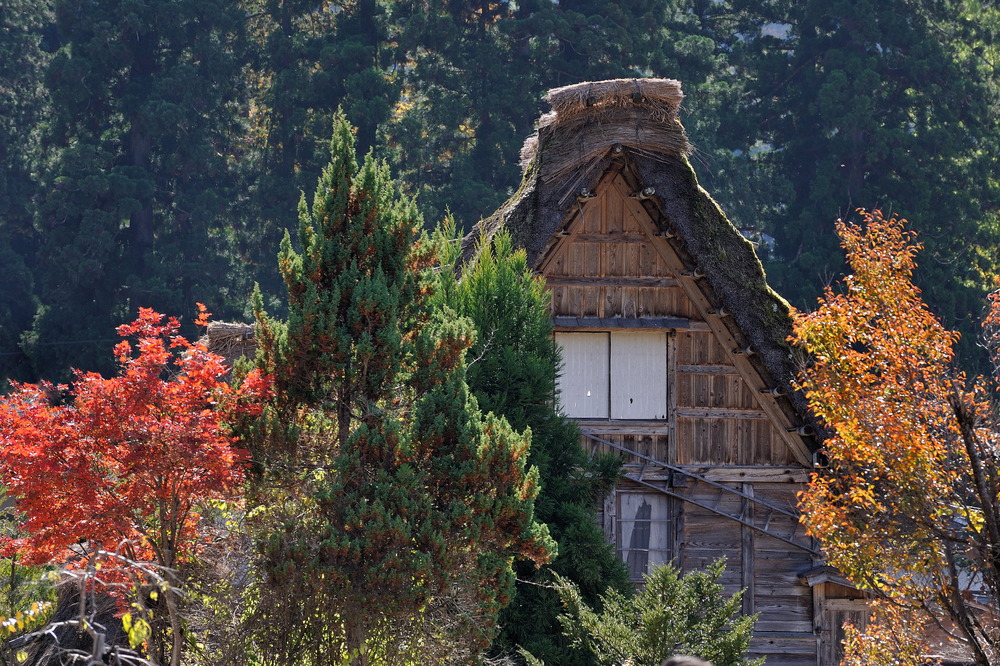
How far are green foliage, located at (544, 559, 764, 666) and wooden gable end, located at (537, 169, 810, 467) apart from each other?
5.29 meters

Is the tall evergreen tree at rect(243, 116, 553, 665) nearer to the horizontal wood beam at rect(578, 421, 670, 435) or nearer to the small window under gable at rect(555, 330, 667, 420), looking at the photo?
the horizontal wood beam at rect(578, 421, 670, 435)

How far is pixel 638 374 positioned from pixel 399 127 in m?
17.4

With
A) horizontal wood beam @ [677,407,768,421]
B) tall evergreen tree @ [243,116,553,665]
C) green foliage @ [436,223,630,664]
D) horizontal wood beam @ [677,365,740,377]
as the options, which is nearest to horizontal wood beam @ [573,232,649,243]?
horizontal wood beam @ [677,365,740,377]

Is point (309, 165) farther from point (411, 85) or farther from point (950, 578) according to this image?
point (950, 578)

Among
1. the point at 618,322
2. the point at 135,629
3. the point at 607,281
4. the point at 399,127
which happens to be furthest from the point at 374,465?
the point at 399,127

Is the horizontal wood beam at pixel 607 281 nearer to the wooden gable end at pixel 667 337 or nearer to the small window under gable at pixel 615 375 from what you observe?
the wooden gable end at pixel 667 337

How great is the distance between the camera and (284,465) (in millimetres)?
8750

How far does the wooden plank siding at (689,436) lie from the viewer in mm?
14914

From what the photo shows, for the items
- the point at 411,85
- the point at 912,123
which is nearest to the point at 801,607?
the point at 912,123

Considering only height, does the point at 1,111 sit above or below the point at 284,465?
above

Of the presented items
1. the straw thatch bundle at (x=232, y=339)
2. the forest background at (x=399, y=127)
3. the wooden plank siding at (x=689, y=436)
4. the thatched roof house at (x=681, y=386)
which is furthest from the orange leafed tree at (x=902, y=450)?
the forest background at (x=399, y=127)

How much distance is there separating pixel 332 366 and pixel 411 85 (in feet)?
85.4

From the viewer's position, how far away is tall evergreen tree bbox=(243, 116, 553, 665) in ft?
27.2

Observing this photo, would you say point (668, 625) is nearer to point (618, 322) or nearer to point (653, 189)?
point (618, 322)
